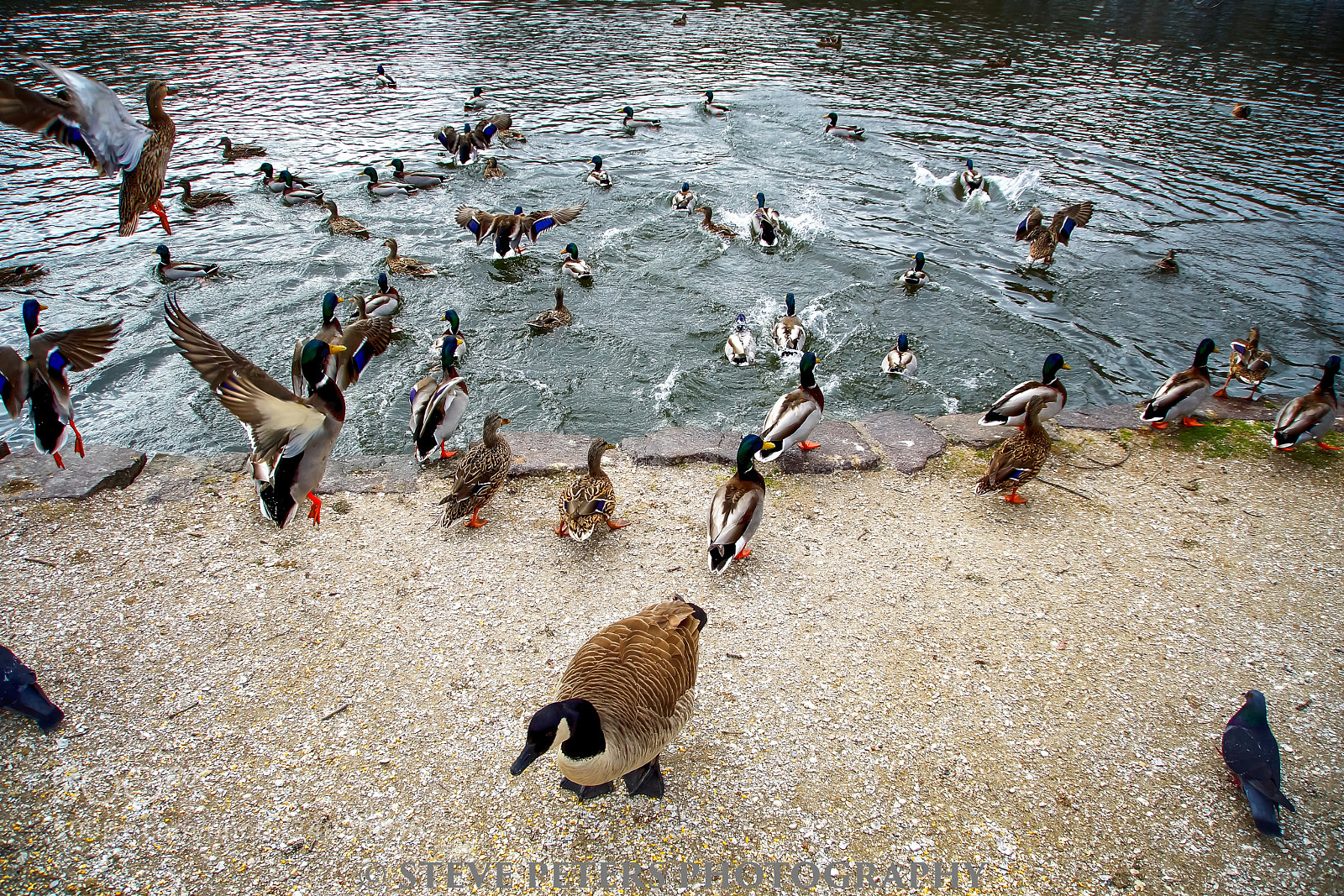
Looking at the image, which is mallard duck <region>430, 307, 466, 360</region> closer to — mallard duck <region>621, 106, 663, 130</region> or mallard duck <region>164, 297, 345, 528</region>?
mallard duck <region>164, 297, 345, 528</region>

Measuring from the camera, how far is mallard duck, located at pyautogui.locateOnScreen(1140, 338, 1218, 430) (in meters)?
7.47

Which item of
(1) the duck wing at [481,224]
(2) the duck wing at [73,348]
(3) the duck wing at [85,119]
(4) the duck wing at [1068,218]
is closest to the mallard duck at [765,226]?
(1) the duck wing at [481,224]

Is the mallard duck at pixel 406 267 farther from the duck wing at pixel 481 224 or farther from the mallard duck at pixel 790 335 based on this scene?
the mallard duck at pixel 790 335

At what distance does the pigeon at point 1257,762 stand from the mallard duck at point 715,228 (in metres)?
11.2

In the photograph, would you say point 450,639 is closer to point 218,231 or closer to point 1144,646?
point 1144,646

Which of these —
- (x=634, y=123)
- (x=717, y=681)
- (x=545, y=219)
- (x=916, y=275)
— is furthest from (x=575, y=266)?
(x=634, y=123)

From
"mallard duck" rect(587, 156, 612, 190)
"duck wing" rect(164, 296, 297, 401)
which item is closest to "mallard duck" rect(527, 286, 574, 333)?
"mallard duck" rect(587, 156, 612, 190)

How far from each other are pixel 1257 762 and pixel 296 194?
16608 mm

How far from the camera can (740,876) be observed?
3646 millimetres

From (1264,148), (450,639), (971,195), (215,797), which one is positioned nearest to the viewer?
(215,797)

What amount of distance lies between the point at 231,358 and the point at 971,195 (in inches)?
584

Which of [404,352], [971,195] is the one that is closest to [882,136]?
[971,195]

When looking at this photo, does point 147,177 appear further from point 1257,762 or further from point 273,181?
point 273,181

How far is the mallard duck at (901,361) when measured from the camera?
9531 mm
